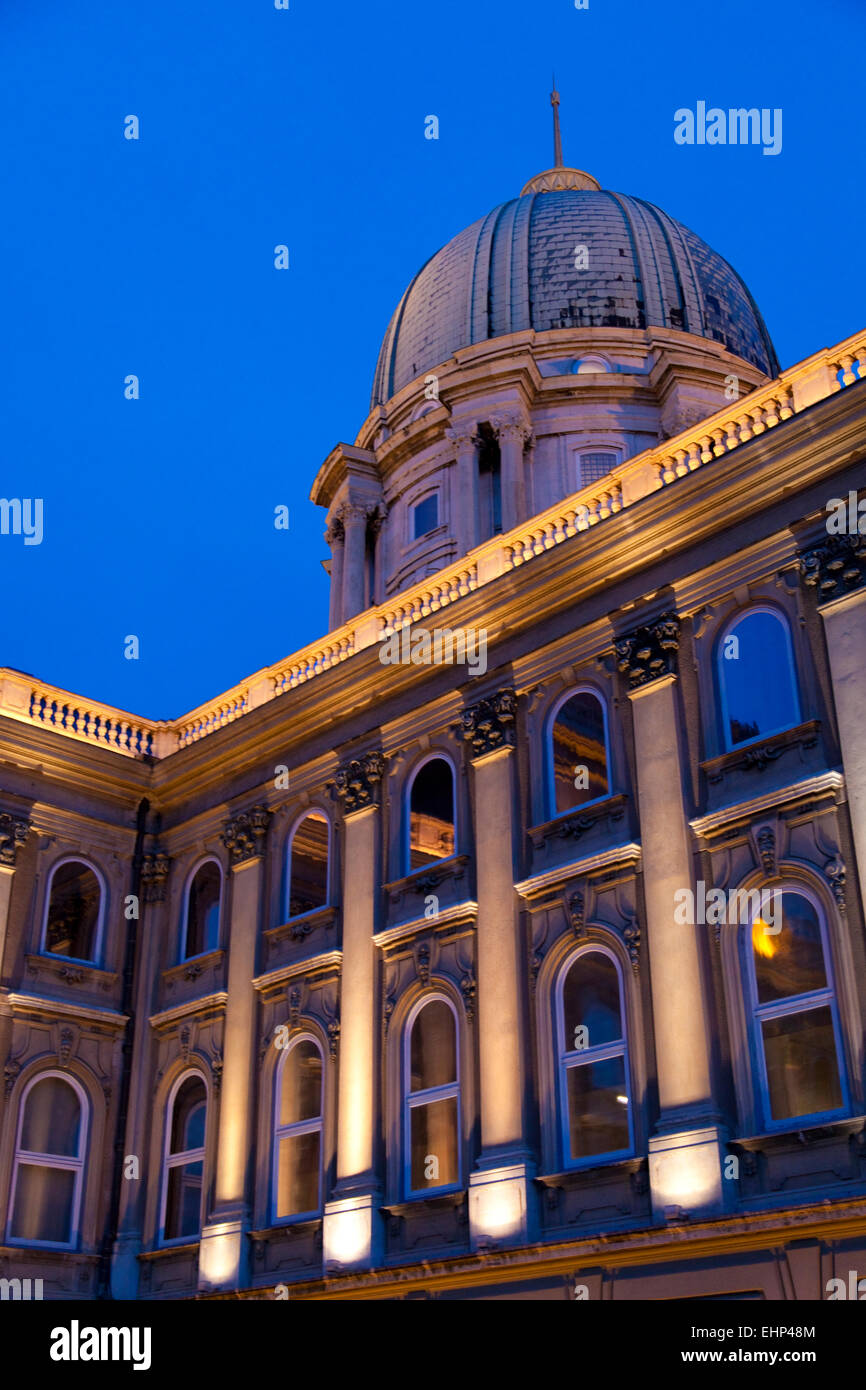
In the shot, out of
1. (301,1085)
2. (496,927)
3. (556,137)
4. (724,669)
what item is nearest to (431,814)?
(496,927)

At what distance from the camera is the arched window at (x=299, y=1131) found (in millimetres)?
21828

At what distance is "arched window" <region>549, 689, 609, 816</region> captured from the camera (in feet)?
66.8

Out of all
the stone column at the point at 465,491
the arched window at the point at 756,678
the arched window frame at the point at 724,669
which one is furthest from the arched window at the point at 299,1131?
the stone column at the point at 465,491

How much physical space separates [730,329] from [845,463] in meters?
21.2

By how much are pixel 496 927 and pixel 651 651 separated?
14.0 ft

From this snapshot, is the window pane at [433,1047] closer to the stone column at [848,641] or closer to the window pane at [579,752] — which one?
the window pane at [579,752]

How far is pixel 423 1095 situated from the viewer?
20.6m

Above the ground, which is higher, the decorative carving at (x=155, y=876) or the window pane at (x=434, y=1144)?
the decorative carving at (x=155, y=876)

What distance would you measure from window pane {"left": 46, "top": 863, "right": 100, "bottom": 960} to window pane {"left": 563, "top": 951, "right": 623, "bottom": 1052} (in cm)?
987

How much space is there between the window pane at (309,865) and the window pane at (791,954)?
888 cm

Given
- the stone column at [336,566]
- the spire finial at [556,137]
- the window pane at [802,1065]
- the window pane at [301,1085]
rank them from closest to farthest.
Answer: the window pane at [802,1065]
the window pane at [301,1085]
the stone column at [336,566]
the spire finial at [556,137]

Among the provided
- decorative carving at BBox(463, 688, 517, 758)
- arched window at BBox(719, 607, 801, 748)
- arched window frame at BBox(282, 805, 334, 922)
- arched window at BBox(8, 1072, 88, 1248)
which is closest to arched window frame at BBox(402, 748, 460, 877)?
decorative carving at BBox(463, 688, 517, 758)

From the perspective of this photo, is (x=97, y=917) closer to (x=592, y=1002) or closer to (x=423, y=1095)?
(x=423, y=1095)
